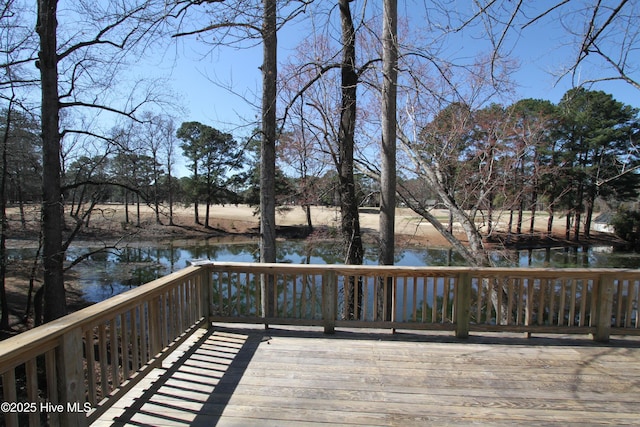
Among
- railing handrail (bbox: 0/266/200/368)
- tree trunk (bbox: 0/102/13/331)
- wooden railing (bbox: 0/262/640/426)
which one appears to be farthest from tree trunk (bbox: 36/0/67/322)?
railing handrail (bbox: 0/266/200/368)

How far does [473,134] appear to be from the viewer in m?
9.35

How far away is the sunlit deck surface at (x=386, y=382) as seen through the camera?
223 centimetres

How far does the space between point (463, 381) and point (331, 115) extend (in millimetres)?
5728

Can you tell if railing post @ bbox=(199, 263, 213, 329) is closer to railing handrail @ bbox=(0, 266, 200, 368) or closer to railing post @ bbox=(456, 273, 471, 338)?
railing handrail @ bbox=(0, 266, 200, 368)

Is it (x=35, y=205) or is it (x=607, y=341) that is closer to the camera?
(x=607, y=341)

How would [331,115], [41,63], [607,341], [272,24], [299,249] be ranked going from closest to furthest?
[607,341], [272,24], [41,63], [331,115], [299,249]

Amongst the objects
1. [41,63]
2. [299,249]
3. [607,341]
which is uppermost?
[41,63]

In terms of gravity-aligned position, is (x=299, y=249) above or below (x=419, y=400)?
below

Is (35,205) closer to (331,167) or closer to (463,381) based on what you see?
(331,167)

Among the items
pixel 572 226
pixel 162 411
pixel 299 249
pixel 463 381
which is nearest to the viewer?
pixel 162 411

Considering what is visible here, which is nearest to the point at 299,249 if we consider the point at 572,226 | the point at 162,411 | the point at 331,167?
the point at 331,167

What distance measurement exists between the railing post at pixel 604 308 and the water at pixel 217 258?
1033 centimetres

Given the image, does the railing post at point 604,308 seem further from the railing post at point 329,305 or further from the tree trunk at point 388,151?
the railing post at point 329,305

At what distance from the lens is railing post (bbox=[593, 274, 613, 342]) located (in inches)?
137
